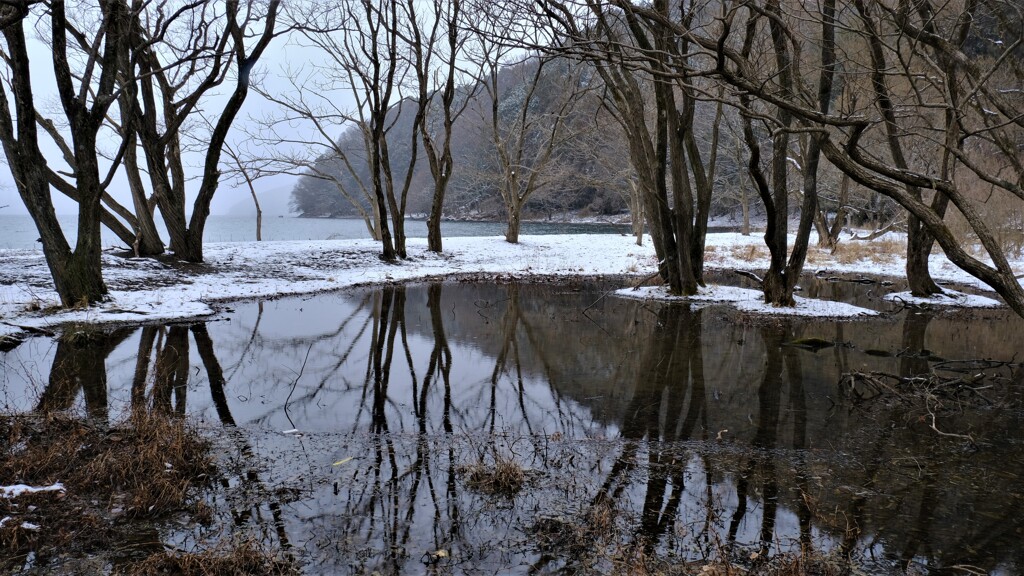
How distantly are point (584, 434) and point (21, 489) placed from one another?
4447mm

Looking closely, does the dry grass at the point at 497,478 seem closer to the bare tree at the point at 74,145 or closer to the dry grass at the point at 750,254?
the bare tree at the point at 74,145

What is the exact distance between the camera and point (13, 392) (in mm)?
6875

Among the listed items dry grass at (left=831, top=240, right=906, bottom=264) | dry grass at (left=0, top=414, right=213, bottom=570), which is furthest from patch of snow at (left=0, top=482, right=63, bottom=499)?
dry grass at (left=831, top=240, right=906, bottom=264)

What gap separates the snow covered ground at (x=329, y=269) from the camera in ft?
39.2

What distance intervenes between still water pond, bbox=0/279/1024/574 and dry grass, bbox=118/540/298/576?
24cm

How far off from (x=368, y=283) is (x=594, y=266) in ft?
30.3

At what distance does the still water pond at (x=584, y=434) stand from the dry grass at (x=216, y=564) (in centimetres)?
24

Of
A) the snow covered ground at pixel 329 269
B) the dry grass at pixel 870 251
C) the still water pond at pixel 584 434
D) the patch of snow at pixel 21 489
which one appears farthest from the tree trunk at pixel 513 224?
the patch of snow at pixel 21 489

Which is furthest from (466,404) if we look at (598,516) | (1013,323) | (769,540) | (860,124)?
(1013,323)

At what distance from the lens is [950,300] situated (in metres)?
14.6

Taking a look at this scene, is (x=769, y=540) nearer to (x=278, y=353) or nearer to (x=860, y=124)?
(x=860, y=124)

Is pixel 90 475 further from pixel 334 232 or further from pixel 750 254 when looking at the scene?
pixel 334 232

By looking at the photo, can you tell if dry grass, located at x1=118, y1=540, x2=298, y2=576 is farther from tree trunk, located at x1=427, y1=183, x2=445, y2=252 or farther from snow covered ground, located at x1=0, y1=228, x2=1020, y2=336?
tree trunk, located at x1=427, y1=183, x2=445, y2=252

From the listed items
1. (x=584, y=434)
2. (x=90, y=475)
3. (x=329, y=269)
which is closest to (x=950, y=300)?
(x=584, y=434)
